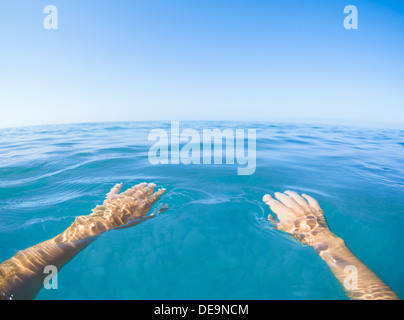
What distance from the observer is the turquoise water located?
1823 mm

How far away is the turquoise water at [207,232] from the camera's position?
182 centimetres

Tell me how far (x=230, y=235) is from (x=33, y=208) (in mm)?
3755

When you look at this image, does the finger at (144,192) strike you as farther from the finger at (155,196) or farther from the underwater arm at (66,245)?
the finger at (155,196)

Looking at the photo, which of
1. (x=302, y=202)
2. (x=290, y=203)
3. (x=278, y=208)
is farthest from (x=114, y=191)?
(x=302, y=202)

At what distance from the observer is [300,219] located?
2607 mm

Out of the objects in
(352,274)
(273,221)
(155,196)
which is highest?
(155,196)

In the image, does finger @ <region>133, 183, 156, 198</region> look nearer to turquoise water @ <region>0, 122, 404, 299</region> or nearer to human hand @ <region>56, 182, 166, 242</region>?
human hand @ <region>56, 182, 166, 242</region>

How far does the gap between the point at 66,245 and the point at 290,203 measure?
3483 mm

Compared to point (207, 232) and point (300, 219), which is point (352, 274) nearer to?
point (300, 219)

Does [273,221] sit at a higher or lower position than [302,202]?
lower

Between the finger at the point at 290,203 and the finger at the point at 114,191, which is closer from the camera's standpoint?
the finger at the point at 290,203

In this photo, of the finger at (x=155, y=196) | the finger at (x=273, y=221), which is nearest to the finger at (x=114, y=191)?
the finger at (x=155, y=196)

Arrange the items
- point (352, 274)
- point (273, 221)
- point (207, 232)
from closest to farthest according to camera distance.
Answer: point (352, 274) → point (207, 232) → point (273, 221)
